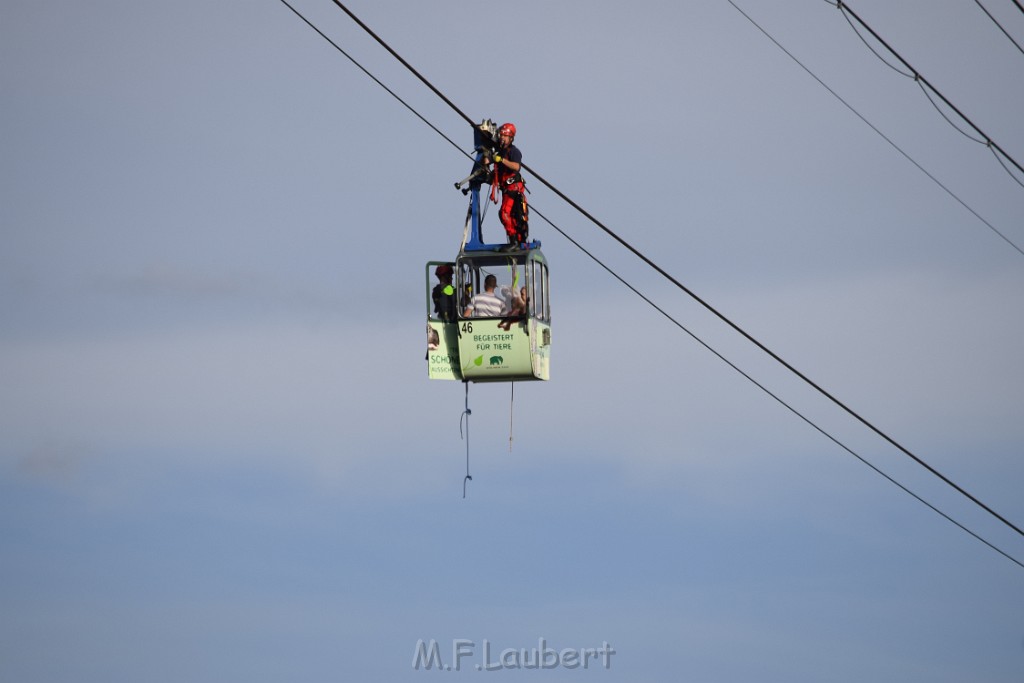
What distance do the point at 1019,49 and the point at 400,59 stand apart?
1012 cm

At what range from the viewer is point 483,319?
26500 mm

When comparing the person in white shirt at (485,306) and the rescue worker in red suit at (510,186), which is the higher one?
the rescue worker in red suit at (510,186)

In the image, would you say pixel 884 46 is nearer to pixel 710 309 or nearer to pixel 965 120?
pixel 965 120

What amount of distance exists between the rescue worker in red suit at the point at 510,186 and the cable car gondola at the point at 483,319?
0.21 m

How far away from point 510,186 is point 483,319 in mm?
2149

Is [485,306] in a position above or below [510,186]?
below

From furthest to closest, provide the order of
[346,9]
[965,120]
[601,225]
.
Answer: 1. [965,120]
2. [601,225]
3. [346,9]

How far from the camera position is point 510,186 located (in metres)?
26.8

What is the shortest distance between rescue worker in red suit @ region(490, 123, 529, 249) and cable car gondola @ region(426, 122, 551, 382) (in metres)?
0.21

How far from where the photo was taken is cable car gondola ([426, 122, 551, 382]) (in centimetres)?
2641

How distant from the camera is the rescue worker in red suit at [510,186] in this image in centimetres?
2628

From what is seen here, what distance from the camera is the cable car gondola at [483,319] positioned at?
26406mm

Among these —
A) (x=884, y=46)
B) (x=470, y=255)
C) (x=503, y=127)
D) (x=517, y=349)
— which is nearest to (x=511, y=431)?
(x=517, y=349)

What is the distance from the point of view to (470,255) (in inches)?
1062
